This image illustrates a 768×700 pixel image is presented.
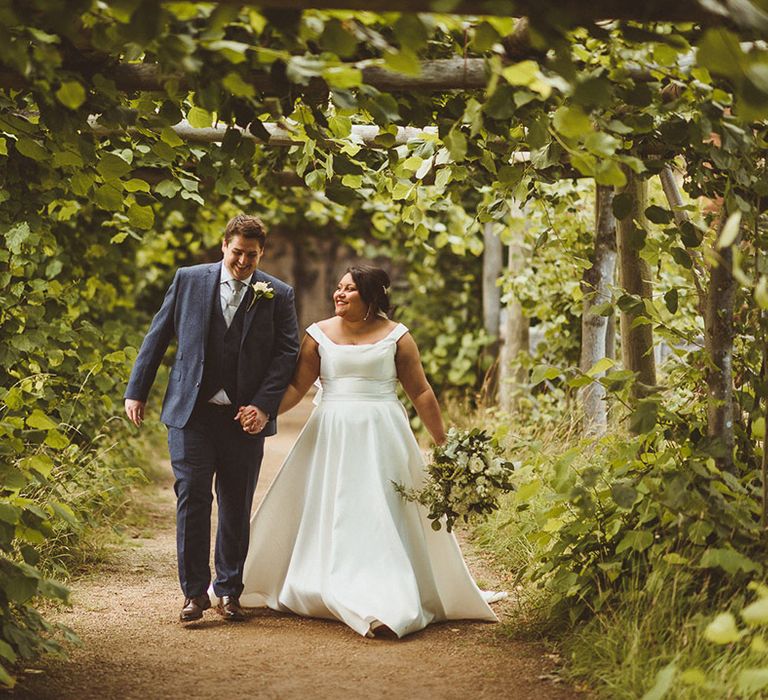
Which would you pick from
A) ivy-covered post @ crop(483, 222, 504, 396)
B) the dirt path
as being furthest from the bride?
ivy-covered post @ crop(483, 222, 504, 396)

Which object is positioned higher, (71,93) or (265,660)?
(71,93)

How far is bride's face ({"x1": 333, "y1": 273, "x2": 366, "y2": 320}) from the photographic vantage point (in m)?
5.25

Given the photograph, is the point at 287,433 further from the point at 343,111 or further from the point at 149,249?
the point at 343,111

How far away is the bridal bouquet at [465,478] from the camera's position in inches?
185

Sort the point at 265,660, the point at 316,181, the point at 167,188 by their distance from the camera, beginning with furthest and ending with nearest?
1. the point at 167,188
2. the point at 316,181
3. the point at 265,660

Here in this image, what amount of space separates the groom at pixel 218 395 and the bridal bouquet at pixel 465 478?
89cm

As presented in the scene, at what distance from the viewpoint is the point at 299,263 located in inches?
745

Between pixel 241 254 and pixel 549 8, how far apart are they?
104 inches

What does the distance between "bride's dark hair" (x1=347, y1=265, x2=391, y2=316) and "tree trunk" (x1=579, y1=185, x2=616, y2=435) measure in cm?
221

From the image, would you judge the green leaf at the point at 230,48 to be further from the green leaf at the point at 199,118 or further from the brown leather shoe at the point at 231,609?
the brown leather shoe at the point at 231,609

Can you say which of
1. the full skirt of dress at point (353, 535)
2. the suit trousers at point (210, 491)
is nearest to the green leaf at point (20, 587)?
the suit trousers at point (210, 491)

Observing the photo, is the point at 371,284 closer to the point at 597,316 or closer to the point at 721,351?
the point at 721,351

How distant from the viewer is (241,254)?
5125mm

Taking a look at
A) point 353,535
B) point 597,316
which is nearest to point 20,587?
point 353,535
